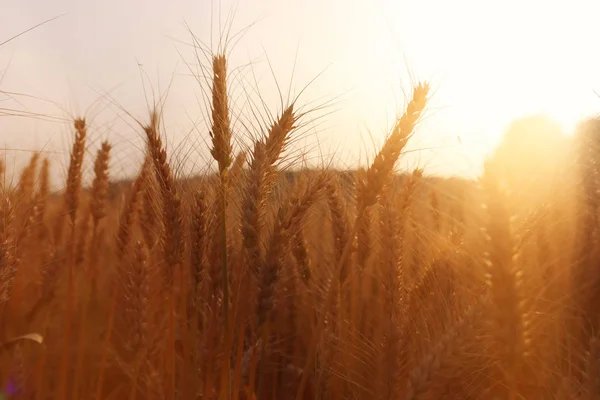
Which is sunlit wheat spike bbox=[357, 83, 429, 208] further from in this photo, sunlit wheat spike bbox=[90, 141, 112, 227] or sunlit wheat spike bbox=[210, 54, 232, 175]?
sunlit wheat spike bbox=[90, 141, 112, 227]

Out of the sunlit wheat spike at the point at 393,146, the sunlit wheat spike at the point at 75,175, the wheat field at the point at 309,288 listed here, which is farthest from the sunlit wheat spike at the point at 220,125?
the sunlit wheat spike at the point at 75,175

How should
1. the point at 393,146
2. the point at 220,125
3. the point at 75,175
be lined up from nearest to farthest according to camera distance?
the point at 220,125, the point at 393,146, the point at 75,175

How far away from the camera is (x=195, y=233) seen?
5.58 feet

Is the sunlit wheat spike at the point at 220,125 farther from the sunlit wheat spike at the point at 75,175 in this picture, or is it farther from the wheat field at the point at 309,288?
the sunlit wheat spike at the point at 75,175

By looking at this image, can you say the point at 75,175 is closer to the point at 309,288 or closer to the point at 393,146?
the point at 309,288

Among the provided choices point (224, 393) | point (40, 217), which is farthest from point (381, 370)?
point (40, 217)

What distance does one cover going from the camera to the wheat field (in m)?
1.29

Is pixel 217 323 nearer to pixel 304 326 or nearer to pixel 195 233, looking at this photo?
pixel 195 233

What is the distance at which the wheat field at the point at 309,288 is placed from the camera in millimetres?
1288

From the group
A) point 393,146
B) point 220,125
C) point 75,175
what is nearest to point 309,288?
point 393,146

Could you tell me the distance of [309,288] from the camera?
261cm

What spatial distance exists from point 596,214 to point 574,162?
0.33 metres

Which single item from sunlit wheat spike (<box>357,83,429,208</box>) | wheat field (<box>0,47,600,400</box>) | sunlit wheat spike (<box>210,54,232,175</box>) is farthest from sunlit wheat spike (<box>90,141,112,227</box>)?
sunlit wheat spike (<box>357,83,429,208</box>)

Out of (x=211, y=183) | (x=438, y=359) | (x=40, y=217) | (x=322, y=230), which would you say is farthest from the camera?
(x=322, y=230)
